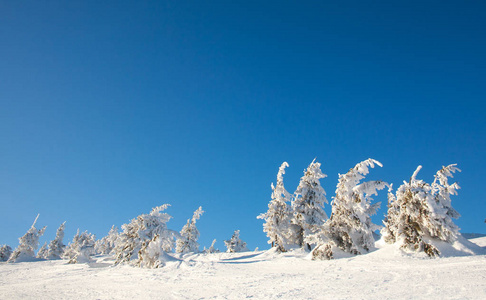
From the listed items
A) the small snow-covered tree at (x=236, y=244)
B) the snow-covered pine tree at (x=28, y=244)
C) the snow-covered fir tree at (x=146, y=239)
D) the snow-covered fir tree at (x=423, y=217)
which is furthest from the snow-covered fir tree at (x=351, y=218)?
the snow-covered pine tree at (x=28, y=244)

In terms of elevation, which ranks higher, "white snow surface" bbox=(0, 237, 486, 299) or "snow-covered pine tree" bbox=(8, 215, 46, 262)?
"snow-covered pine tree" bbox=(8, 215, 46, 262)

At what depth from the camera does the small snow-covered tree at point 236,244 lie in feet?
167

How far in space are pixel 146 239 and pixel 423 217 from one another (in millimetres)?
19687

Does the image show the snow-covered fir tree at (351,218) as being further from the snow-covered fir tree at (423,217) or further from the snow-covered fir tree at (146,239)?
the snow-covered fir tree at (146,239)

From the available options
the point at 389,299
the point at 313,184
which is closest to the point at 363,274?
the point at 389,299

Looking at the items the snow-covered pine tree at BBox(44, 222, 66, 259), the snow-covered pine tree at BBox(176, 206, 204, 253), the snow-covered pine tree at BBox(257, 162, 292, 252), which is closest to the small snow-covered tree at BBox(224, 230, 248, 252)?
the snow-covered pine tree at BBox(176, 206, 204, 253)

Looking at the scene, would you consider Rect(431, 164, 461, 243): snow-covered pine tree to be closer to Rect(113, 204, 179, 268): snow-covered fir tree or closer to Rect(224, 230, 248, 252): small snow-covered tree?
Rect(113, 204, 179, 268): snow-covered fir tree

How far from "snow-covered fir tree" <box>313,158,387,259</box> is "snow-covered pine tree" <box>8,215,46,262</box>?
58.4 m

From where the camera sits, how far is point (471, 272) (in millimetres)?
10211

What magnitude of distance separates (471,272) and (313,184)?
729 inches

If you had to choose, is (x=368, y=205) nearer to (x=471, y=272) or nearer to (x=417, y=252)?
(x=417, y=252)

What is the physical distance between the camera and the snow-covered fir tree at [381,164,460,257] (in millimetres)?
16016

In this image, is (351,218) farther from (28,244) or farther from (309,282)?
(28,244)

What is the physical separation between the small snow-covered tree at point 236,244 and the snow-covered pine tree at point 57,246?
127 feet
